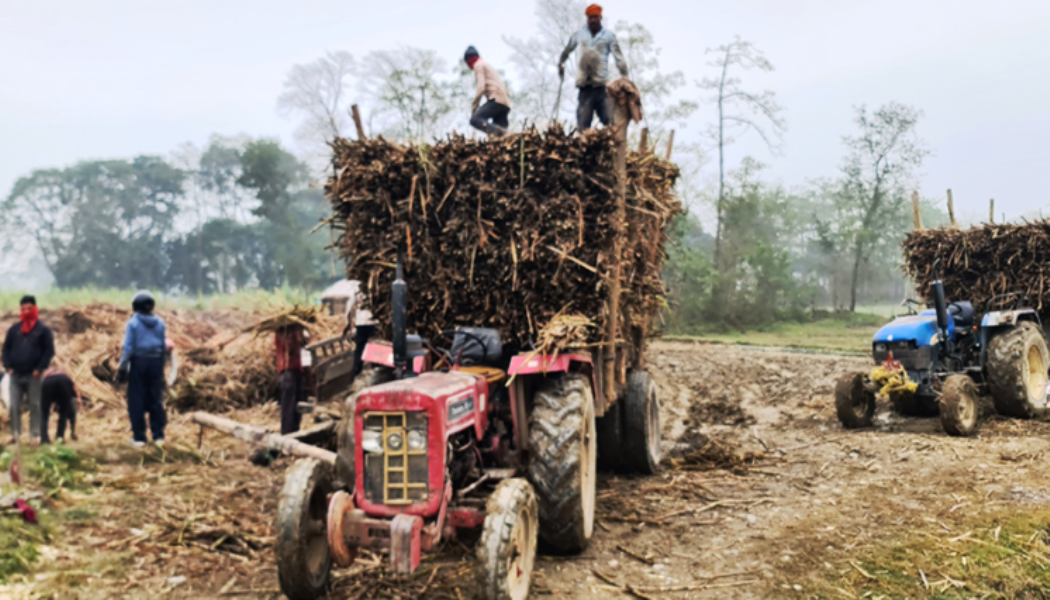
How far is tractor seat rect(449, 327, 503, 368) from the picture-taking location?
5527mm

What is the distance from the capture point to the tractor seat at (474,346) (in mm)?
5527

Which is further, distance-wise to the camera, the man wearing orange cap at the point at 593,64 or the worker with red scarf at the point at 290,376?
the worker with red scarf at the point at 290,376

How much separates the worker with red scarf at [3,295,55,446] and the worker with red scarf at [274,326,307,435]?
231cm

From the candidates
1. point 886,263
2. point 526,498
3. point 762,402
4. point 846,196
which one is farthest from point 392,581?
point 886,263

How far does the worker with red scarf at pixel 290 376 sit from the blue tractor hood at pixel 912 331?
6.87 m

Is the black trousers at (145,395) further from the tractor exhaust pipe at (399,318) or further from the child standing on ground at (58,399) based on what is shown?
the tractor exhaust pipe at (399,318)

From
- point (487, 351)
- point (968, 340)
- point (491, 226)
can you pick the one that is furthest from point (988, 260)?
point (487, 351)

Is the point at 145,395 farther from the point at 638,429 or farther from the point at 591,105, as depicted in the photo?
the point at 591,105

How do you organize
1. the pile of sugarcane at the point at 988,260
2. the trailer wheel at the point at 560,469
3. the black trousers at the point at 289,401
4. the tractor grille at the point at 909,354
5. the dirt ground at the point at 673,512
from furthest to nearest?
the pile of sugarcane at the point at 988,260 → the tractor grille at the point at 909,354 → the black trousers at the point at 289,401 → the trailer wheel at the point at 560,469 → the dirt ground at the point at 673,512

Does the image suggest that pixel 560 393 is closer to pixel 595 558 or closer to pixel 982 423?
pixel 595 558

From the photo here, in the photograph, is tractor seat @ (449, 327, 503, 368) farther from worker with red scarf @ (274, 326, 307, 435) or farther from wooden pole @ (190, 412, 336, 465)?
worker with red scarf @ (274, 326, 307, 435)

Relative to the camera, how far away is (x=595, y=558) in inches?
203

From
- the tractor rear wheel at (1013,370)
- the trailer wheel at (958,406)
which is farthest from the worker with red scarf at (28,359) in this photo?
the tractor rear wheel at (1013,370)

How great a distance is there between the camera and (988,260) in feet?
33.2
